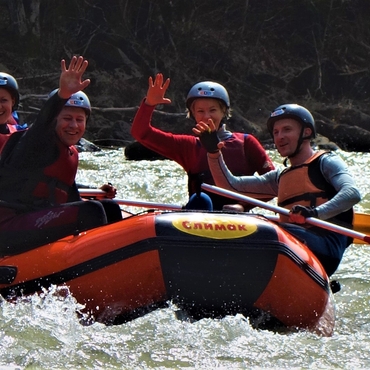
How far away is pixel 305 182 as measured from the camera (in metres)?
5.07

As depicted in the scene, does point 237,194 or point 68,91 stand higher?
point 68,91

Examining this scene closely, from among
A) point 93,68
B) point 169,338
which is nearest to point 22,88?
point 93,68

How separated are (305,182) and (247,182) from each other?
52 cm

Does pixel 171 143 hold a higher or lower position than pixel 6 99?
lower

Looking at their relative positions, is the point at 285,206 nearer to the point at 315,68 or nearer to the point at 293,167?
the point at 293,167

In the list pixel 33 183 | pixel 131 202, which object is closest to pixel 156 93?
pixel 131 202

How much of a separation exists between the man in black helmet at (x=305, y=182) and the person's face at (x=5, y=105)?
133 cm

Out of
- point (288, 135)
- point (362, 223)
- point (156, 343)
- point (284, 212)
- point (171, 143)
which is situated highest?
point (288, 135)

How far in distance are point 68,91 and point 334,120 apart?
32.7 ft

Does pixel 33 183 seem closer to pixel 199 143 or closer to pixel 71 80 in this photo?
pixel 71 80

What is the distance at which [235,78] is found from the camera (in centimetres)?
1441

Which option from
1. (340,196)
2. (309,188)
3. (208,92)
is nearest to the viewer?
(340,196)

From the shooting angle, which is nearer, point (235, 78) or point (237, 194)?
point (237, 194)

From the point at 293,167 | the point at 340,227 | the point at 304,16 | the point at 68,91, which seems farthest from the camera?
the point at 304,16
